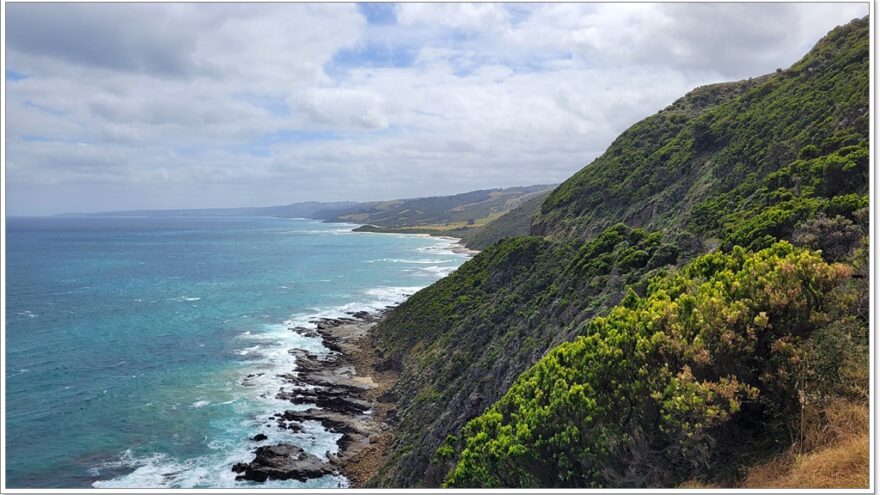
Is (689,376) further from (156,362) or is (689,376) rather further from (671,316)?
(156,362)

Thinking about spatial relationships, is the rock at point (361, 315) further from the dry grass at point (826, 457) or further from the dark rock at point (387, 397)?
the dry grass at point (826, 457)

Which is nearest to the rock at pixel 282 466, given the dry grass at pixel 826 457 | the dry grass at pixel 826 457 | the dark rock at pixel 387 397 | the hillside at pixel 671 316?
the hillside at pixel 671 316

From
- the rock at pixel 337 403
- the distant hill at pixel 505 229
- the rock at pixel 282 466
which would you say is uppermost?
the distant hill at pixel 505 229

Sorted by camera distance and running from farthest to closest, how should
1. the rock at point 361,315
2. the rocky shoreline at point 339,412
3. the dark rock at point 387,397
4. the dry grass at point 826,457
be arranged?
the rock at point 361,315, the dark rock at point 387,397, the rocky shoreline at point 339,412, the dry grass at point 826,457

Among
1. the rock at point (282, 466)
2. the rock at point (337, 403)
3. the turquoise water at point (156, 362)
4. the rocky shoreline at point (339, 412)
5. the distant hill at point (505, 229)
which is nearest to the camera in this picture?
the rock at point (282, 466)

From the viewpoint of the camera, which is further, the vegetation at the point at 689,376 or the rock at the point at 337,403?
the rock at the point at 337,403

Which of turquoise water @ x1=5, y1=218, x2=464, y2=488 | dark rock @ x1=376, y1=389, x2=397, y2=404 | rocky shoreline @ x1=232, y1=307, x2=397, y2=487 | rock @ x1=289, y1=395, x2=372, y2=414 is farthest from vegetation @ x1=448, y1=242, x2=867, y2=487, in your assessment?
dark rock @ x1=376, y1=389, x2=397, y2=404
